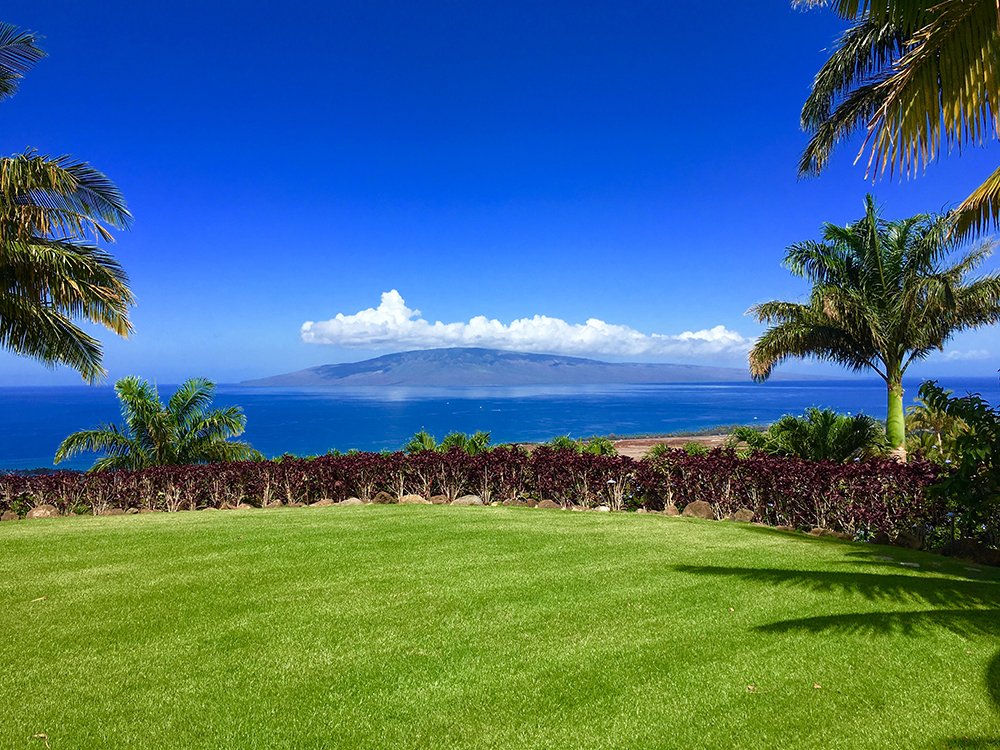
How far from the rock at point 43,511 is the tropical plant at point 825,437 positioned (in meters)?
14.0

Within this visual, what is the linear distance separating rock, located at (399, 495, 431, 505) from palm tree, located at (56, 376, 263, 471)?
5.18 meters

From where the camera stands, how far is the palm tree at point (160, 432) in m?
14.4

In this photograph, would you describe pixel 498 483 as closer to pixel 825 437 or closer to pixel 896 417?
pixel 825 437

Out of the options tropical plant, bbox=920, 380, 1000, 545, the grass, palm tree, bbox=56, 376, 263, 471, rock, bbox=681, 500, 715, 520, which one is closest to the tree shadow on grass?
the grass

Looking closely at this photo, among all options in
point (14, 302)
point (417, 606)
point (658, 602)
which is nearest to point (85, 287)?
point (14, 302)

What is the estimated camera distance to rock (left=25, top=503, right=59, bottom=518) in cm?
1099

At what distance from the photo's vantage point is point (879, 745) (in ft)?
9.54

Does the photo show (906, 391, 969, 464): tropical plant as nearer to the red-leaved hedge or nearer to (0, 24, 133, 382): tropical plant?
the red-leaved hedge

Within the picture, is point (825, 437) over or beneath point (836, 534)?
over

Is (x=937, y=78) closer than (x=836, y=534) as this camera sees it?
Yes

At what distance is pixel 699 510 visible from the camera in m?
9.46

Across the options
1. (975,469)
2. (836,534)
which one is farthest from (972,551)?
(836,534)

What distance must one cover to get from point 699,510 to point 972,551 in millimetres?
3507

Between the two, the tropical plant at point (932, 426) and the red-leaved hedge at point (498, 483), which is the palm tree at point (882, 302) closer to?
the tropical plant at point (932, 426)
